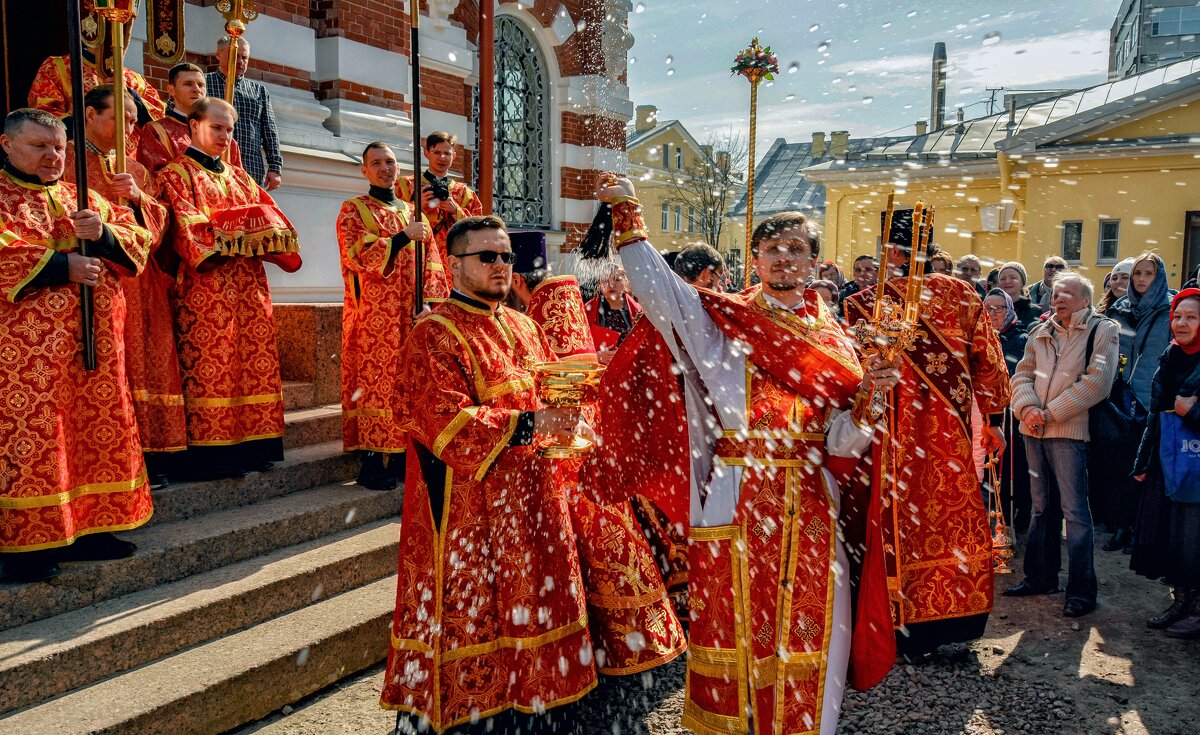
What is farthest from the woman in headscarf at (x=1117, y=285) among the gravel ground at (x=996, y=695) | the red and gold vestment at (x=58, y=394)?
the red and gold vestment at (x=58, y=394)

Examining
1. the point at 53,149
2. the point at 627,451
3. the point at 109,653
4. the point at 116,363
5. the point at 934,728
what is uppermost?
the point at 53,149

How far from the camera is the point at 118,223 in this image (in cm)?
434

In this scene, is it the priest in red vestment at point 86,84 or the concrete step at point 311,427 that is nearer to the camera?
the priest in red vestment at point 86,84

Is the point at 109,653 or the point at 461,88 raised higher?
the point at 461,88

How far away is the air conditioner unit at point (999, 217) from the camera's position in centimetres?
2275

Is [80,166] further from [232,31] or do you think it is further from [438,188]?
[438,188]

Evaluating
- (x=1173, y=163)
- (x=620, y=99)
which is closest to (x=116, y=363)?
(x=620, y=99)

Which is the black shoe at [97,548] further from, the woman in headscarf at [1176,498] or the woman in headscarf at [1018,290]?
the woman in headscarf at [1018,290]

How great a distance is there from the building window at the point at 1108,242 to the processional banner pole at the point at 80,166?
22271 millimetres

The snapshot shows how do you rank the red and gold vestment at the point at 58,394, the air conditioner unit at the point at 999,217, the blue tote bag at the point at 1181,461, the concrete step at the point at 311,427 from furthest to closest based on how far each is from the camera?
the air conditioner unit at the point at 999,217
the concrete step at the point at 311,427
the blue tote bag at the point at 1181,461
the red and gold vestment at the point at 58,394

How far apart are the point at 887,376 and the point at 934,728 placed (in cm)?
210

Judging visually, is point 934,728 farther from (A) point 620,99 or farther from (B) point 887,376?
(A) point 620,99

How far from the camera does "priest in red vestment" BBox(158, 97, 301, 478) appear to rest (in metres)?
5.09

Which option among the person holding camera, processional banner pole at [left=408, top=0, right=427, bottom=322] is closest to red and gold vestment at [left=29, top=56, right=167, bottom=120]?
processional banner pole at [left=408, top=0, right=427, bottom=322]
